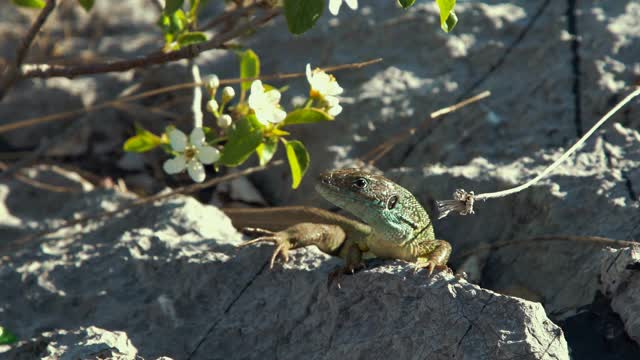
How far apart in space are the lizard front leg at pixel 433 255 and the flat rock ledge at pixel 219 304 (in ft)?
0.21

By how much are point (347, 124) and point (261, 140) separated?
61.6 inches

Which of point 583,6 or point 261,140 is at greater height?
point 261,140

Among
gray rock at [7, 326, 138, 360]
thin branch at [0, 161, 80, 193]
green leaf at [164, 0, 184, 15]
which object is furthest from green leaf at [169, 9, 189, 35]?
thin branch at [0, 161, 80, 193]

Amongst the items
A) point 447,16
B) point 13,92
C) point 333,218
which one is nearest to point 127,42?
point 13,92

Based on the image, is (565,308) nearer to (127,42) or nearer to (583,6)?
(583,6)

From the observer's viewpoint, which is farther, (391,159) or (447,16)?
(391,159)

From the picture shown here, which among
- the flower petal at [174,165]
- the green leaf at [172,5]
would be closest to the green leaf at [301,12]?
the green leaf at [172,5]

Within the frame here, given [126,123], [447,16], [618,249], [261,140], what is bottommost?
[126,123]

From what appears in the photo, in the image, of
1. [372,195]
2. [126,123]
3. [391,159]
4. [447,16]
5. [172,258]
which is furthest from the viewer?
[126,123]

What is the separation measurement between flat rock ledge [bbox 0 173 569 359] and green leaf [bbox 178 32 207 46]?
34.9 inches

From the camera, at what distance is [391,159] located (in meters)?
4.80

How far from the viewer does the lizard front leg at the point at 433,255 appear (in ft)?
10.7

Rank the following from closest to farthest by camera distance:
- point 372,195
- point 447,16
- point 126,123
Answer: point 447,16, point 372,195, point 126,123

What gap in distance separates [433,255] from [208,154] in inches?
38.6
